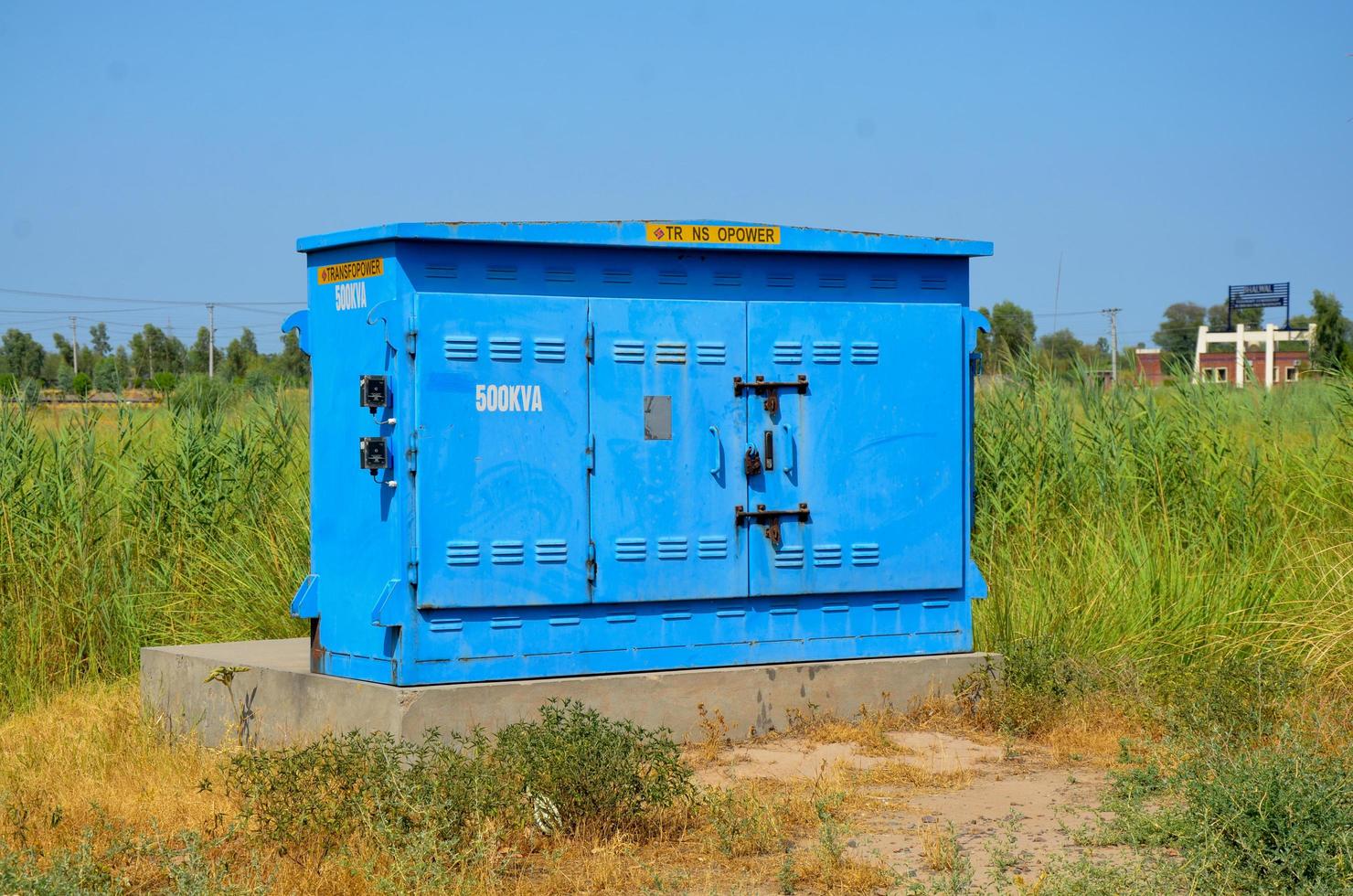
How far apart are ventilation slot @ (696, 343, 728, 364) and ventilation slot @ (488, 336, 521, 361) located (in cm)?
111

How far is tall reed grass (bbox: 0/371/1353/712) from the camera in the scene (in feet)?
35.2

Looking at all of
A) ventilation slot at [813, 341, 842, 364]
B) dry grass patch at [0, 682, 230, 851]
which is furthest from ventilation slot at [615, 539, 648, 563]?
dry grass patch at [0, 682, 230, 851]

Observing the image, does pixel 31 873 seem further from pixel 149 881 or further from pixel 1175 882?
pixel 1175 882

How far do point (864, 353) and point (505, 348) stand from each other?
2.30m

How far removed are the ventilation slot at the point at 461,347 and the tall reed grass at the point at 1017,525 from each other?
13.2ft

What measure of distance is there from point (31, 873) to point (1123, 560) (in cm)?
788

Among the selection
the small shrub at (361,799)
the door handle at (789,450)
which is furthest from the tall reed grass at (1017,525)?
the small shrub at (361,799)

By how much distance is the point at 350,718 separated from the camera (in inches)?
338

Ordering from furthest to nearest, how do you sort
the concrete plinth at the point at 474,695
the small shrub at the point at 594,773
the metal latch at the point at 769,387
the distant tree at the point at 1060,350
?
the distant tree at the point at 1060,350
the metal latch at the point at 769,387
the concrete plinth at the point at 474,695
the small shrub at the point at 594,773

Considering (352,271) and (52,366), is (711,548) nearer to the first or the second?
(352,271)

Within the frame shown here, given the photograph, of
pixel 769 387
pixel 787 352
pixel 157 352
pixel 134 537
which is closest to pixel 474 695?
pixel 769 387

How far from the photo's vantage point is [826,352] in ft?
30.9

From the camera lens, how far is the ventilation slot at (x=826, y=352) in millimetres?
9391

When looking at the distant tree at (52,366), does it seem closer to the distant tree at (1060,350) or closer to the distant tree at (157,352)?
the distant tree at (157,352)
